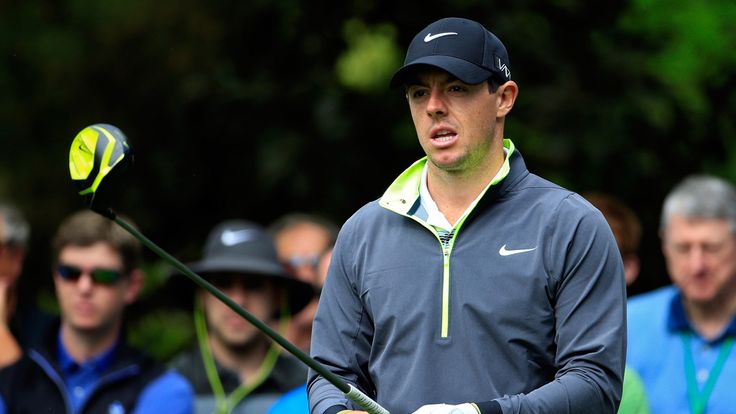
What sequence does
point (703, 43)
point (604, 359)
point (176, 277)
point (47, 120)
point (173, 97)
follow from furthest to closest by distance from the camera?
point (47, 120)
point (173, 97)
point (703, 43)
point (176, 277)
point (604, 359)

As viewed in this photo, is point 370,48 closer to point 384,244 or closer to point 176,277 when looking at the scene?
point 176,277

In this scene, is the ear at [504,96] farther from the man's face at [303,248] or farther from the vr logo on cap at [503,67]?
the man's face at [303,248]

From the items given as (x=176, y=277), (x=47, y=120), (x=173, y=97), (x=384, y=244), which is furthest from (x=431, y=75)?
(x=47, y=120)

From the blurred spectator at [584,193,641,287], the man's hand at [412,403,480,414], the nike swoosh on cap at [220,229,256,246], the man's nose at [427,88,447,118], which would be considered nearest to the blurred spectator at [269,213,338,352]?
the nike swoosh on cap at [220,229,256,246]

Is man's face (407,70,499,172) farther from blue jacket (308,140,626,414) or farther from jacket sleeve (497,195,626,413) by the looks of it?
jacket sleeve (497,195,626,413)

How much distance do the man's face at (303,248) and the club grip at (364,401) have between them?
378 cm

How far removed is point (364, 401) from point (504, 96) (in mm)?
1011

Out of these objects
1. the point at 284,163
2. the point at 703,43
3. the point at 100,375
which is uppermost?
the point at 703,43

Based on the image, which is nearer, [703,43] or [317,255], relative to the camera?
[317,255]

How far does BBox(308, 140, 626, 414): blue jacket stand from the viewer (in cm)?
392

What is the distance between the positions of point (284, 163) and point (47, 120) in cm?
265

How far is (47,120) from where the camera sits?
10508mm

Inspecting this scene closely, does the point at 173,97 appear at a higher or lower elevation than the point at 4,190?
higher

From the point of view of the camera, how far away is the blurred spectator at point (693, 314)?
6.54 meters
